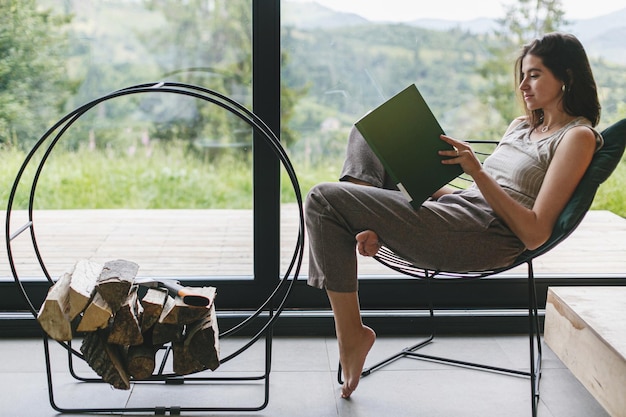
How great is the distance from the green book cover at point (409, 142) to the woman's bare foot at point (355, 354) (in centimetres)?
44

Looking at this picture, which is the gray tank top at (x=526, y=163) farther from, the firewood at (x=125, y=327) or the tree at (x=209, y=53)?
the firewood at (x=125, y=327)

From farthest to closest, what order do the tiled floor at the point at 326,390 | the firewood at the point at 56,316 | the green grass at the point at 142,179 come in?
the green grass at the point at 142,179 → the tiled floor at the point at 326,390 → the firewood at the point at 56,316

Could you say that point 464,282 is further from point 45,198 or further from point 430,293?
point 45,198

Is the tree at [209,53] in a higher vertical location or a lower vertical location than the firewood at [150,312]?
higher

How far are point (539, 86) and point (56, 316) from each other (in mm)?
1590

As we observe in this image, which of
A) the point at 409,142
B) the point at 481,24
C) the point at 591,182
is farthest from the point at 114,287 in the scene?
the point at 481,24

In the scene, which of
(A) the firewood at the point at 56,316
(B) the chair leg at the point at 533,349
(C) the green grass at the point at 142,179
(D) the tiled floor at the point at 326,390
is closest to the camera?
(A) the firewood at the point at 56,316

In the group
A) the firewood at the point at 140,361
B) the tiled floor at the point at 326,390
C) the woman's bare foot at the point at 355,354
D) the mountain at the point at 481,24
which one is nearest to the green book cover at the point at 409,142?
the woman's bare foot at the point at 355,354

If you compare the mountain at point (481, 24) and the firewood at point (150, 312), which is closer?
the firewood at point (150, 312)

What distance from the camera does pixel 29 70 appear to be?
296cm

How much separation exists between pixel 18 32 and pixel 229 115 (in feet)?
2.72

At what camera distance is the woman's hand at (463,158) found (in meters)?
2.30

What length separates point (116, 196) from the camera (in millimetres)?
3039

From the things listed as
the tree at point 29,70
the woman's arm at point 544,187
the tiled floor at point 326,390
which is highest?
the tree at point 29,70
